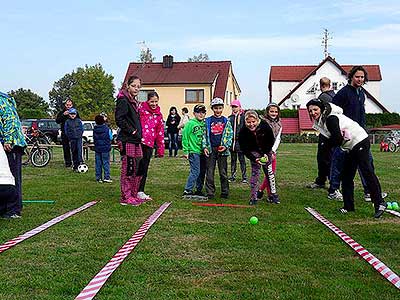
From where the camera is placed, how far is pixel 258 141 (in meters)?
9.39

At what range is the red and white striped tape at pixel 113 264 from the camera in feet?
14.3

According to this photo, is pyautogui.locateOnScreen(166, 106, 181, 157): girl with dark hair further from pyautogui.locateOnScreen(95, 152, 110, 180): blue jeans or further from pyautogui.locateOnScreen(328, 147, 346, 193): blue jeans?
pyautogui.locateOnScreen(328, 147, 346, 193): blue jeans

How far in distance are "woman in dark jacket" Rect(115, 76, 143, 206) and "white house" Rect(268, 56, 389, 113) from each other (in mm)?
50713

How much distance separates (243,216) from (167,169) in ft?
27.1

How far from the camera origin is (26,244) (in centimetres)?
609

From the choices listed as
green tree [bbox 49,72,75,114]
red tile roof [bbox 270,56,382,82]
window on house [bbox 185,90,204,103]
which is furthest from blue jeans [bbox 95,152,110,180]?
green tree [bbox 49,72,75,114]

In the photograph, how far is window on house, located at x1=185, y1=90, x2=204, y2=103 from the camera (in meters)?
54.5

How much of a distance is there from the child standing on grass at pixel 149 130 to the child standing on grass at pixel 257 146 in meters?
1.47

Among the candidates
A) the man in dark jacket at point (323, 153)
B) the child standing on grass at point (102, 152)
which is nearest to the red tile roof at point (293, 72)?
the child standing on grass at point (102, 152)

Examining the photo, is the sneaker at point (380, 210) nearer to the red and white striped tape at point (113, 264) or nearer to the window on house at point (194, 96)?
the red and white striped tape at point (113, 264)

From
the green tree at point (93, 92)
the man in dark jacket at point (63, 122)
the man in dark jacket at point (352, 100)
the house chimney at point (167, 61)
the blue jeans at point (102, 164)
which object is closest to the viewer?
the man in dark jacket at point (352, 100)

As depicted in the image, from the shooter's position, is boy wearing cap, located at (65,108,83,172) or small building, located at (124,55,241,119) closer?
boy wearing cap, located at (65,108,83,172)

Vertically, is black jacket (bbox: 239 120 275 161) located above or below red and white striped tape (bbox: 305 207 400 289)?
above

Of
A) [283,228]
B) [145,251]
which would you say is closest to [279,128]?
[283,228]
